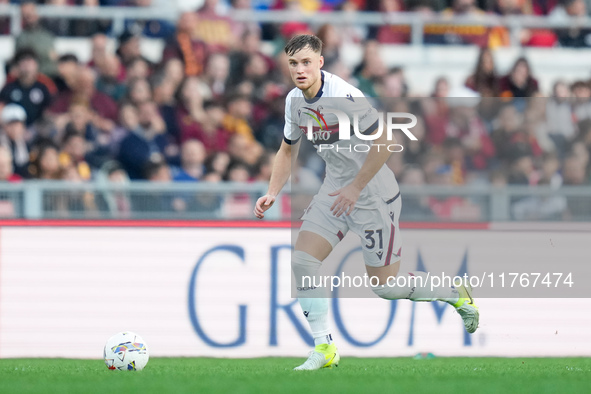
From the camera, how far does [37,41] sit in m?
12.5

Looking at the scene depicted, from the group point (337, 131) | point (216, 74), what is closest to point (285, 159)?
point (337, 131)

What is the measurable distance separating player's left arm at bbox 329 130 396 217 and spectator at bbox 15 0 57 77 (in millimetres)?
6200

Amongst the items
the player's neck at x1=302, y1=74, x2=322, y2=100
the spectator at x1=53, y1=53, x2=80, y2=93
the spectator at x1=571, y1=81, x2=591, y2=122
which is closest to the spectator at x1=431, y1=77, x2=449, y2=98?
the spectator at x1=571, y1=81, x2=591, y2=122

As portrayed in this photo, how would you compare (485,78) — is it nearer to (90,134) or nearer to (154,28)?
(154,28)

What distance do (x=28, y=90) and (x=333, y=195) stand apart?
5.72 m

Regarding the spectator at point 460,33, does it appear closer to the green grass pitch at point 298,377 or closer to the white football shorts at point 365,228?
the green grass pitch at point 298,377

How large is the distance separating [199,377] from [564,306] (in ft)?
15.1

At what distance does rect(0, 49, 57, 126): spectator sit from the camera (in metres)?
11.9

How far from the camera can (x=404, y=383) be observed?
269 inches

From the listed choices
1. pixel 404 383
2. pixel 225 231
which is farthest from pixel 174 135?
pixel 404 383

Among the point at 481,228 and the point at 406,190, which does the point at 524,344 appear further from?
the point at 406,190

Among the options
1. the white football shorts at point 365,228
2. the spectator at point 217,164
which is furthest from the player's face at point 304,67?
the spectator at point 217,164

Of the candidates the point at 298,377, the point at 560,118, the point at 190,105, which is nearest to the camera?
the point at 298,377

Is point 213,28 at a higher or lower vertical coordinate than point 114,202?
higher
